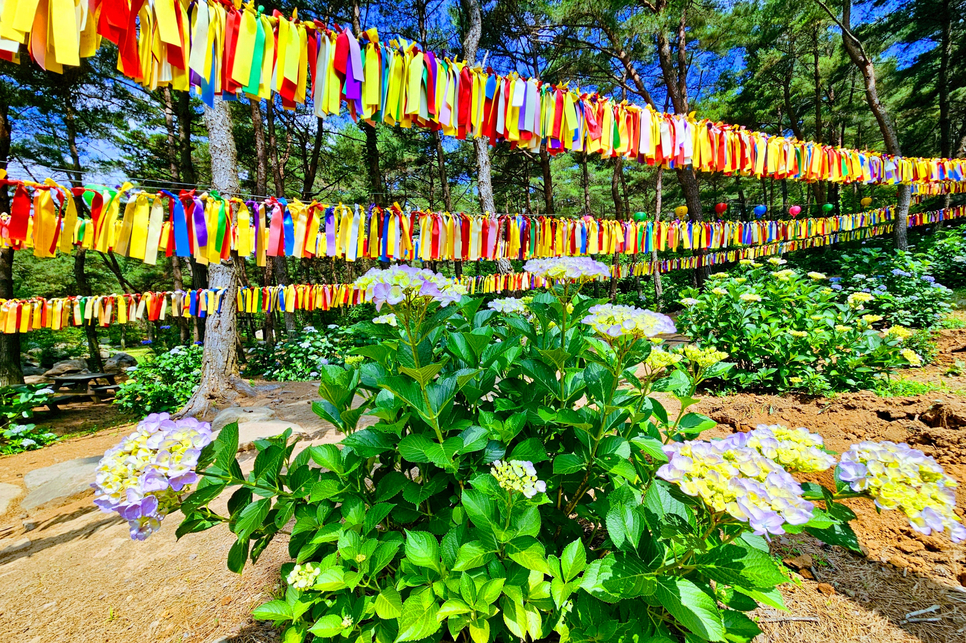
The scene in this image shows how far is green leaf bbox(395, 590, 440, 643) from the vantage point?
30.4 inches

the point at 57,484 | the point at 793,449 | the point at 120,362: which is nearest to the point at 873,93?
the point at 793,449

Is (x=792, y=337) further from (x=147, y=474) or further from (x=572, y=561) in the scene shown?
(x=147, y=474)

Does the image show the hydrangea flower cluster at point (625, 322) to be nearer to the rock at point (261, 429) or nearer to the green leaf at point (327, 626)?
the green leaf at point (327, 626)

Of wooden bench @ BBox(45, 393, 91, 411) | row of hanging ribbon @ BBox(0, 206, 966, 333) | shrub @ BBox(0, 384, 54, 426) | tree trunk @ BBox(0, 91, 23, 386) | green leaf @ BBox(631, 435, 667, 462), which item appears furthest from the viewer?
wooden bench @ BBox(45, 393, 91, 411)

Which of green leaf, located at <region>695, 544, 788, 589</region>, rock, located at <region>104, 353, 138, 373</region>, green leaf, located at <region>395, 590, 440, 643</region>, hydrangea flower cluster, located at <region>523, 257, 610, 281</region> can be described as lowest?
rock, located at <region>104, 353, 138, 373</region>

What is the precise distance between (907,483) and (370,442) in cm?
120

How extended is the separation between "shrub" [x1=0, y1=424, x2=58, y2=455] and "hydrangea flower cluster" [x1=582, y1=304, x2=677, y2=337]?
7279 millimetres

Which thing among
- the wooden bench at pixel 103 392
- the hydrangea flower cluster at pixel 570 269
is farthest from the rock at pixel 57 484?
the wooden bench at pixel 103 392

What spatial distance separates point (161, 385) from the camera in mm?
6281

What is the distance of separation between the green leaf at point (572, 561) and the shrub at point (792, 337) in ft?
8.66

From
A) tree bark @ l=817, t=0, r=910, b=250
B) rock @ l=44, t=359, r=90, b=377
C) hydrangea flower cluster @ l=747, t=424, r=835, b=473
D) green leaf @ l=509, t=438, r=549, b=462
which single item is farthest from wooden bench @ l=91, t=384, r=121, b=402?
tree bark @ l=817, t=0, r=910, b=250

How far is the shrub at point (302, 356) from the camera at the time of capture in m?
7.20

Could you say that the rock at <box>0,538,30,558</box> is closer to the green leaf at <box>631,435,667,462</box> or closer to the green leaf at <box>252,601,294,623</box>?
the green leaf at <box>252,601,294,623</box>

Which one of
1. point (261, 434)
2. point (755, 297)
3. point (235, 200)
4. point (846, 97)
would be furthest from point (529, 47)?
point (846, 97)
